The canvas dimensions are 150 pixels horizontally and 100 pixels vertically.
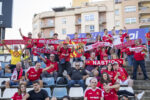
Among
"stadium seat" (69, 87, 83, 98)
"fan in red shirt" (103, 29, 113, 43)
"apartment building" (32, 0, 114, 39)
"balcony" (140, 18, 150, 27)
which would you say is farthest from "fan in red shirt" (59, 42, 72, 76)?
"balcony" (140, 18, 150, 27)

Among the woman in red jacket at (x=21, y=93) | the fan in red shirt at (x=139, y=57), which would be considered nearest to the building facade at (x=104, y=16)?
the fan in red shirt at (x=139, y=57)

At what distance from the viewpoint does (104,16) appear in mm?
42812

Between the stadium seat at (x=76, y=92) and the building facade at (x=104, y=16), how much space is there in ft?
115

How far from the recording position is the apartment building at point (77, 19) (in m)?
42.6

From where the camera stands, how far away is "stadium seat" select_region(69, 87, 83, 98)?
7.45m

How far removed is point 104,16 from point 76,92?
3662 cm

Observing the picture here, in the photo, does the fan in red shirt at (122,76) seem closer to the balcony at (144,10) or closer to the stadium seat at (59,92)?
the stadium seat at (59,92)

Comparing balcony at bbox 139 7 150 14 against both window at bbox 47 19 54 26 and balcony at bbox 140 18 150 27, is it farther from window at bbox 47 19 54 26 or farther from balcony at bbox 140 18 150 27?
window at bbox 47 19 54 26

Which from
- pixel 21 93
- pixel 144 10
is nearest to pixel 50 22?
pixel 144 10

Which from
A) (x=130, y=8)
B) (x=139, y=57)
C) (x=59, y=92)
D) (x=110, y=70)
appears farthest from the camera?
(x=130, y=8)

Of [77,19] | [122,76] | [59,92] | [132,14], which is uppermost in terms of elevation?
[132,14]

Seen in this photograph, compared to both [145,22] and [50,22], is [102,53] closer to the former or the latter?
[145,22]

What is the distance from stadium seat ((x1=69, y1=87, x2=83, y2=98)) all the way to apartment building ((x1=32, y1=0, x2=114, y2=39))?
115 ft

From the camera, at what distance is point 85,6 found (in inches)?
1786
